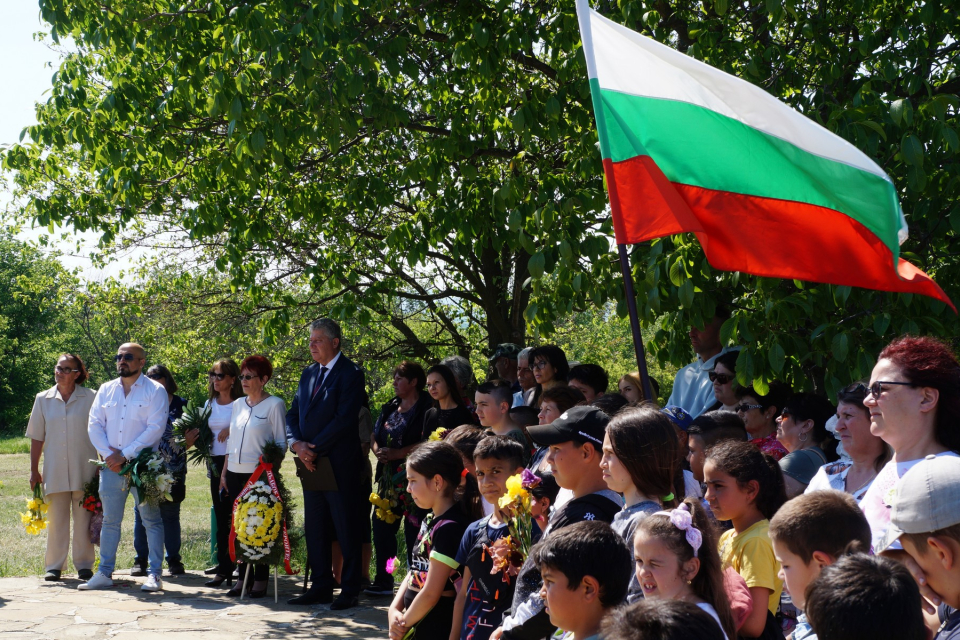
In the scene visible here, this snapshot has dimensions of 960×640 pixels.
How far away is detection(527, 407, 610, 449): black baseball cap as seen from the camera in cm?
388

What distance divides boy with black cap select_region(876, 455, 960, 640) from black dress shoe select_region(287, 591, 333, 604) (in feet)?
20.7

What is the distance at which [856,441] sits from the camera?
14.7 ft

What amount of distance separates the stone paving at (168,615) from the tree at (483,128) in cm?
291

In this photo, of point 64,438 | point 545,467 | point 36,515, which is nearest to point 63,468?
point 64,438

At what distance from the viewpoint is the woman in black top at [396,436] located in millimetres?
8156

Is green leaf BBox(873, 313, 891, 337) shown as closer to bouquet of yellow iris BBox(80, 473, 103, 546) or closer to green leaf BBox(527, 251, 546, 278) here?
green leaf BBox(527, 251, 546, 278)

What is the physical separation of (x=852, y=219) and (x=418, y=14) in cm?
504

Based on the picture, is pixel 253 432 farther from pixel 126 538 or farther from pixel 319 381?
pixel 126 538

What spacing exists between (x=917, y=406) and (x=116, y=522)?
7.41m

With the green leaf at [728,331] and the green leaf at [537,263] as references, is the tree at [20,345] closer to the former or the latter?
the green leaf at [537,263]

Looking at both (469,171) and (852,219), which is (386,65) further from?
(852,219)

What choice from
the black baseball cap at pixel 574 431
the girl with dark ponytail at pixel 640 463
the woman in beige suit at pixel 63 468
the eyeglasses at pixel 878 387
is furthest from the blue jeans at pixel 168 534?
the eyeglasses at pixel 878 387

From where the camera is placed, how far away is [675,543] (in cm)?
288

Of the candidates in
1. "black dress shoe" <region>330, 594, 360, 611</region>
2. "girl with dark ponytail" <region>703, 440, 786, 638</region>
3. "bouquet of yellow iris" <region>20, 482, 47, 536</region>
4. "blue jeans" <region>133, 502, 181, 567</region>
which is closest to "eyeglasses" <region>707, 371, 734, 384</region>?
"girl with dark ponytail" <region>703, 440, 786, 638</region>
